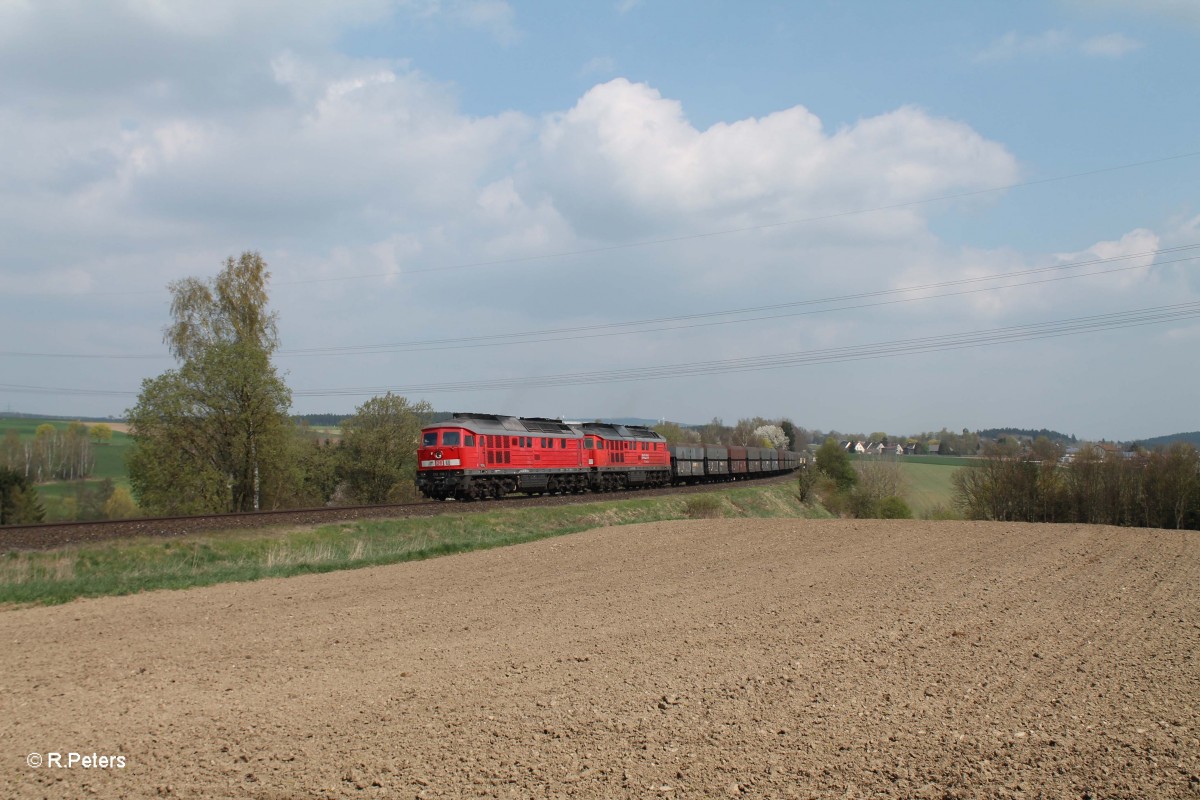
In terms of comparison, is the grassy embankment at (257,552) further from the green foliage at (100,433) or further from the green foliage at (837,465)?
the green foliage at (100,433)

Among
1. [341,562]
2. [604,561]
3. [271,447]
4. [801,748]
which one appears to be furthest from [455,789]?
[271,447]

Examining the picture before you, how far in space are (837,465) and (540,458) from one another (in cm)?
5266

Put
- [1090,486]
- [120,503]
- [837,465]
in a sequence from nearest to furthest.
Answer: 1. [1090,486]
2. [120,503]
3. [837,465]

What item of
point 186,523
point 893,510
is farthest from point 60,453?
point 893,510

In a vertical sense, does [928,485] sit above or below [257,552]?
below

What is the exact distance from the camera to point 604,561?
18984 millimetres

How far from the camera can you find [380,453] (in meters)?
54.9

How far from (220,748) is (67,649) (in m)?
5.33

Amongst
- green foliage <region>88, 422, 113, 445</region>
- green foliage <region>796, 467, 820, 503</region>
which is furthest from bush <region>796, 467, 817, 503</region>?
green foliage <region>88, 422, 113, 445</region>

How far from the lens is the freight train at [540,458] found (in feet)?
112

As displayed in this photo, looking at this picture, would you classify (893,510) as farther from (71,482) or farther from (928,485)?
(71,482)

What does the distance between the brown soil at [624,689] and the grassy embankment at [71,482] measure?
145ft

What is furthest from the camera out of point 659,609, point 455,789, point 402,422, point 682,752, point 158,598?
point 402,422

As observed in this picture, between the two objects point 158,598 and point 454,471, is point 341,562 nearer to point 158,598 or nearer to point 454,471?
point 158,598
